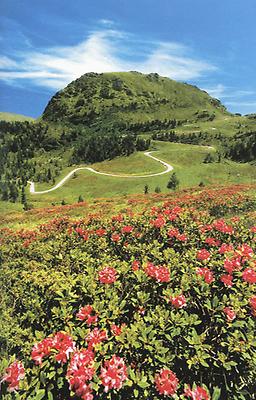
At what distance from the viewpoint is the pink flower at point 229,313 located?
191 inches

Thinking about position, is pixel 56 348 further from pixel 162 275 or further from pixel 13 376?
pixel 162 275

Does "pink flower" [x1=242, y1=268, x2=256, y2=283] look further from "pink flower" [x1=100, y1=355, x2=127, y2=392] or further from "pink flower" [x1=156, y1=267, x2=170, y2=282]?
"pink flower" [x1=100, y1=355, x2=127, y2=392]

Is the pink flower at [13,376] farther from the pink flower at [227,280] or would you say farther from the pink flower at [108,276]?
the pink flower at [227,280]

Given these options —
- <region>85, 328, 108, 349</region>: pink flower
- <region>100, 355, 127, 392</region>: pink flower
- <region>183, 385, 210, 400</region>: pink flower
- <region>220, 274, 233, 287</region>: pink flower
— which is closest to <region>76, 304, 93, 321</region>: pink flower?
<region>85, 328, 108, 349</region>: pink flower

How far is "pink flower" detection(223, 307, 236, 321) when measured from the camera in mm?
4852

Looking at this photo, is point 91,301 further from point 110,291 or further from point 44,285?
point 44,285

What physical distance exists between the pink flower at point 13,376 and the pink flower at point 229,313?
3332mm

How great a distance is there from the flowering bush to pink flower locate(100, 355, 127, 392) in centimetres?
1

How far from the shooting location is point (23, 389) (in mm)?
3928

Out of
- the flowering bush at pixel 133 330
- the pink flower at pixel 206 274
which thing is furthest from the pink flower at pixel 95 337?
the pink flower at pixel 206 274

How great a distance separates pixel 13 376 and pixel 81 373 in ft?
3.01

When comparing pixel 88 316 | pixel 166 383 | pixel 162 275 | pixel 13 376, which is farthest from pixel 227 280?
pixel 13 376

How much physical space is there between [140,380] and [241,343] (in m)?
1.75

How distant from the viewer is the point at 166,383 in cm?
395
